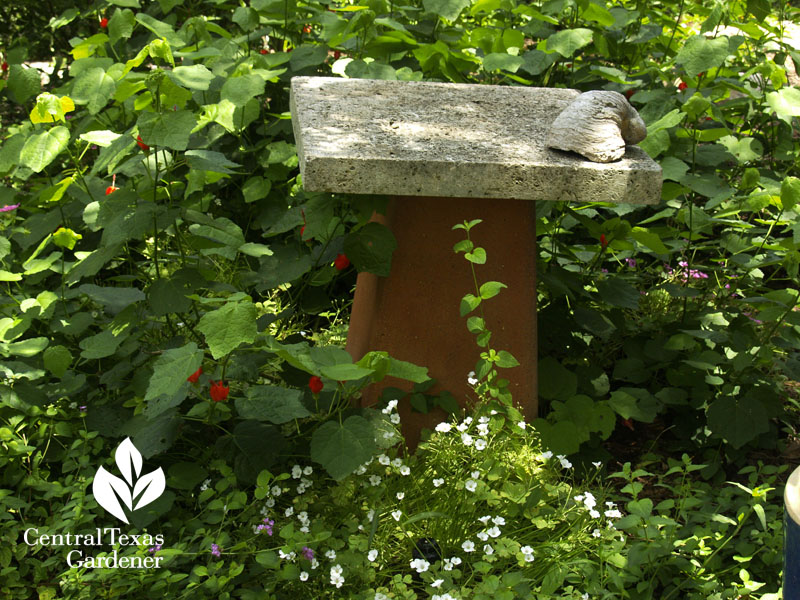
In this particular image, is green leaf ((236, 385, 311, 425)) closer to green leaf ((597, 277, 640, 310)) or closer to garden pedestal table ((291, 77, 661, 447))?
garden pedestal table ((291, 77, 661, 447))

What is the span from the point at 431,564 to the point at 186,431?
2.75ft

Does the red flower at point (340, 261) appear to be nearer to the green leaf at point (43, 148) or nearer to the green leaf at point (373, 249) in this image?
the green leaf at point (373, 249)

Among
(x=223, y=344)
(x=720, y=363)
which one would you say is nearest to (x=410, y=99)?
(x=223, y=344)

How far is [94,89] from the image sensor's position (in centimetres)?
311

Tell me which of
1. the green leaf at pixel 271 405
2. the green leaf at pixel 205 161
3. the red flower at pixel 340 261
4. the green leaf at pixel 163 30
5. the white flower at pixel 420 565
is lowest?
the white flower at pixel 420 565

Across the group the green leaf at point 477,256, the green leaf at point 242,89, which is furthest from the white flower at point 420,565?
the green leaf at point 242,89

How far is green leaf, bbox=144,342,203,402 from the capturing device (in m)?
2.12

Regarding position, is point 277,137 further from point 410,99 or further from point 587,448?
point 587,448

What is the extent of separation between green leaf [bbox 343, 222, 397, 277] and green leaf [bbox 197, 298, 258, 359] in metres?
0.51

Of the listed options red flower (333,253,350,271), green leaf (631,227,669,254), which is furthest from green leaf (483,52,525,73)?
red flower (333,253,350,271)

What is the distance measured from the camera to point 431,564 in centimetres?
234

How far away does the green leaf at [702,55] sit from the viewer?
3.02 m

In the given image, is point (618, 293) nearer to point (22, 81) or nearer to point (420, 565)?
point (420, 565)

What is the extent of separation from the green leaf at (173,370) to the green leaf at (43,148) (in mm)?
796
